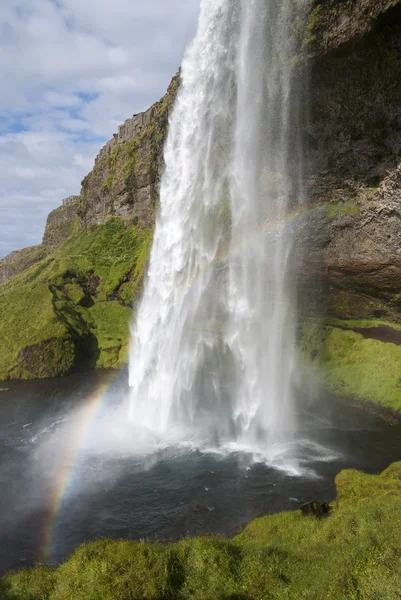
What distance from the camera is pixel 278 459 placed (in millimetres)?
24078

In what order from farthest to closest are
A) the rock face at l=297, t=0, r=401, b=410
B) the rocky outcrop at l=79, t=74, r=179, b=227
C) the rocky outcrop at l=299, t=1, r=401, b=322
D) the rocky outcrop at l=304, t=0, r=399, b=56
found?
1. the rocky outcrop at l=79, t=74, r=179, b=227
2. the rocky outcrop at l=299, t=1, r=401, b=322
3. the rock face at l=297, t=0, r=401, b=410
4. the rocky outcrop at l=304, t=0, r=399, b=56

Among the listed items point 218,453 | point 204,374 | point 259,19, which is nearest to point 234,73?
point 259,19

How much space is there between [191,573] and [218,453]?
14091 millimetres

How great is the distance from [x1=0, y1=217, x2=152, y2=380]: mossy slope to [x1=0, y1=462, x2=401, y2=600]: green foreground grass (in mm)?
38535

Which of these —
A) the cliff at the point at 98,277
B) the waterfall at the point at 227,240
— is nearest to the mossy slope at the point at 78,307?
the cliff at the point at 98,277

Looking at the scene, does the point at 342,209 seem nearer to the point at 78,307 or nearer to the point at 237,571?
the point at 237,571

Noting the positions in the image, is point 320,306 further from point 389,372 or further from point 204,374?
point 204,374

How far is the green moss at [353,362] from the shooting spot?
3356 cm

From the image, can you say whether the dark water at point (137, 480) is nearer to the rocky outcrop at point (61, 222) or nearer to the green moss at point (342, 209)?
the green moss at point (342, 209)

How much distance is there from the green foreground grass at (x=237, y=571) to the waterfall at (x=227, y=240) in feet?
57.8

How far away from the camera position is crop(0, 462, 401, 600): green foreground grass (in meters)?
10.0

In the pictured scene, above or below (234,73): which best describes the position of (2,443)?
below

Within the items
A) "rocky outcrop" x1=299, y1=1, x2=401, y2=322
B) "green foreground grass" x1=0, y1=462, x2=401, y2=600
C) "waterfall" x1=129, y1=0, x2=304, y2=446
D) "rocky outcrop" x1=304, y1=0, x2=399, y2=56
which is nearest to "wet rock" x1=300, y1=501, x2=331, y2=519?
"green foreground grass" x1=0, y1=462, x2=401, y2=600

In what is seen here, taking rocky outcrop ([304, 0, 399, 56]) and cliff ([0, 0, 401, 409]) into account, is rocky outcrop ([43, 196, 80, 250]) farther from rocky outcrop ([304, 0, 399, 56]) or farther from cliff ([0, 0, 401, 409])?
rocky outcrop ([304, 0, 399, 56])
